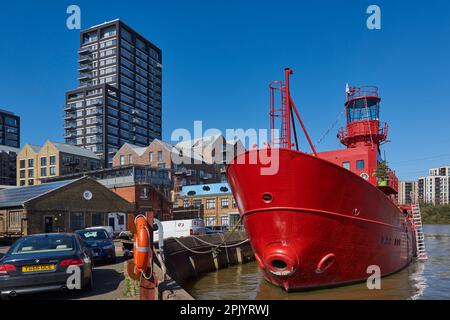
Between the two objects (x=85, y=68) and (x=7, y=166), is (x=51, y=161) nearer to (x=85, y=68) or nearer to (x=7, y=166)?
(x=7, y=166)

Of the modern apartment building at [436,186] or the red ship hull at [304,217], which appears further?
the modern apartment building at [436,186]

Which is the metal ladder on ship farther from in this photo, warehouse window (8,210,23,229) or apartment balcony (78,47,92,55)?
apartment balcony (78,47,92,55)

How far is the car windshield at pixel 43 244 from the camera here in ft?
29.6

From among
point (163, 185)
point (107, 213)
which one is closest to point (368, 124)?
point (107, 213)

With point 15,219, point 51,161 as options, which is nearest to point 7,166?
point 51,161

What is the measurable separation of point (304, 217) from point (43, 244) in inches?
275

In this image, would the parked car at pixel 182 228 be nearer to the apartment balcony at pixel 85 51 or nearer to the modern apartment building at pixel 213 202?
the modern apartment building at pixel 213 202

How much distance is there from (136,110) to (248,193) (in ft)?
338

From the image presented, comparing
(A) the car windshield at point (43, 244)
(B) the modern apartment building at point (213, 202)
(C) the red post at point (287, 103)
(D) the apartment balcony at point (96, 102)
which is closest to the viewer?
(A) the car windshield at point (43, 244)

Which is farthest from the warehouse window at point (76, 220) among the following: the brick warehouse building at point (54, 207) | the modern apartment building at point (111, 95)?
the modern apartment building at point (111, 95)

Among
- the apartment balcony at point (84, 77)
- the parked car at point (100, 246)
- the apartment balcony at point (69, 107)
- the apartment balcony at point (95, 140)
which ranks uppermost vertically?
the apartment balcony at point (84, 77)

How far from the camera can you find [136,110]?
111 m

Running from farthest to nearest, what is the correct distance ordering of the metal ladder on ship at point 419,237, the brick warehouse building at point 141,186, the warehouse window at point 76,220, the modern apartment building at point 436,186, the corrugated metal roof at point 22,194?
the modern apartment building at point 436,186 → the brick warehouse building at point 141,186 → the warehouse window at point 76,220 → the corrugated metal roof at point 22,194 → the metal ladder on ship at point 419,237

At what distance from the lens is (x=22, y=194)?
3547cm
